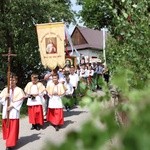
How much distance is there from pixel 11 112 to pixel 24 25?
9273 mm

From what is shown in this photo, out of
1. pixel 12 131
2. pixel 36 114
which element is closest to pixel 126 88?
pixel 12 131

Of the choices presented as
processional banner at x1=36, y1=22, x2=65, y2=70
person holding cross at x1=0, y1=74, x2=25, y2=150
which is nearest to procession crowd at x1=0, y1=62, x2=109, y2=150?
person holding cross at x1=0, y1=74, x2=25, y2=150

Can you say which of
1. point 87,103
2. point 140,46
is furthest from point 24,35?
point 87,103

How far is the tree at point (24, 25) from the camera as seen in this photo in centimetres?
1838

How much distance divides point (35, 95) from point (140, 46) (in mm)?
7046

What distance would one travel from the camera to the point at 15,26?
18.8 meters

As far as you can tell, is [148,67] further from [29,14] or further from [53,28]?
[29,14]

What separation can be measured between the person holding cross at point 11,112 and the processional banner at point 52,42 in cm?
588

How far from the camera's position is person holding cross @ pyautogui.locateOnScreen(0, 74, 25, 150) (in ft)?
34.6

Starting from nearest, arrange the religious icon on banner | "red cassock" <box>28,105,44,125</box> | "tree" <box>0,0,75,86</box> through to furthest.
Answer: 1. "red cassock" <box>28,105,44,125</box>
2. "tree" <box>0,0,75,86</box>
3. the religious icon on banner

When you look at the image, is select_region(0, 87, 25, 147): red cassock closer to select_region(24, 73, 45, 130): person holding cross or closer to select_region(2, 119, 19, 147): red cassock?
select_region(2, 119, 19, 147): red cassock

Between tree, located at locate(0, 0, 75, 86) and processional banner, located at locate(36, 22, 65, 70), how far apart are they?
1.83 metres

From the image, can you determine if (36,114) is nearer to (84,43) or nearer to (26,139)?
(26,139)

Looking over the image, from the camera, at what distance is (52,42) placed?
54.9ft
